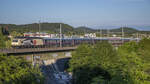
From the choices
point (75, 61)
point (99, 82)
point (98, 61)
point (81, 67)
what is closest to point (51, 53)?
point (75, 61)

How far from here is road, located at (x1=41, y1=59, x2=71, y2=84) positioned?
37625 millimetres

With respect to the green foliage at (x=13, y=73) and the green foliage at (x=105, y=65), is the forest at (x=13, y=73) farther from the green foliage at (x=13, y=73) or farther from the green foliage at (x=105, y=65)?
the green foliage at (x=105, y=65)

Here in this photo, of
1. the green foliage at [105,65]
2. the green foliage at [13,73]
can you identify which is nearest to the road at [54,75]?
the green foliage at [105,65]

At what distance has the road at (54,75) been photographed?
123ft

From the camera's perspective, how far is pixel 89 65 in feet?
96.1

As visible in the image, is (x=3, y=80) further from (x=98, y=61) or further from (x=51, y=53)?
(x=51, y=53)

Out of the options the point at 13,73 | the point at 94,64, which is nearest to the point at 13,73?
the point at 13,73

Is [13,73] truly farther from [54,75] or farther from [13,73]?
[54,75]

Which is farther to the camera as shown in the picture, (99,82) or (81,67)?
(81,67)

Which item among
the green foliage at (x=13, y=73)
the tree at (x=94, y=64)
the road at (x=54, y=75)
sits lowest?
the road at (x=54, y=75)

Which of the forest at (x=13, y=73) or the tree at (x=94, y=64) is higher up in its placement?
the forest at (x=13, y=73)

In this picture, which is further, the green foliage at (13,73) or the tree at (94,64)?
the tree at (94,64)

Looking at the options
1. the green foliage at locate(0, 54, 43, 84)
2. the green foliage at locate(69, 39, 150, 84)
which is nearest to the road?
the green foliage at locate(69, 39, 150, 84)

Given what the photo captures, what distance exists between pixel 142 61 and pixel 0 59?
68.0 feet
